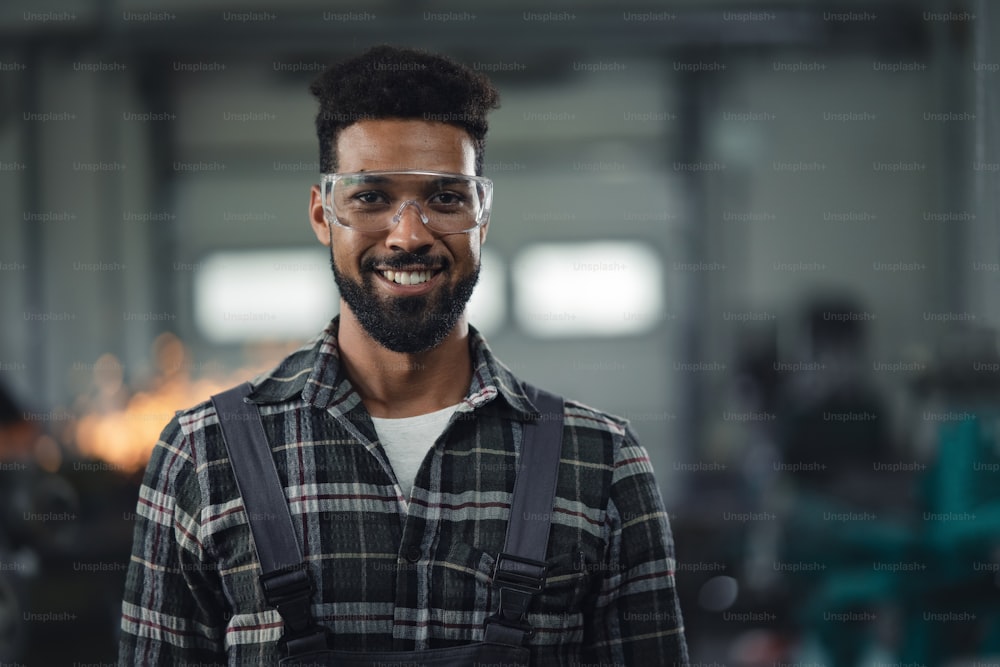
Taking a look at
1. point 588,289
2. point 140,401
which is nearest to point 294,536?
point 140,401

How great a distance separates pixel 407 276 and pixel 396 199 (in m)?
0.09

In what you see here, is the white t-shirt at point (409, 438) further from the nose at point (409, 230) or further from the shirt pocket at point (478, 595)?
the nose at point (409, 230)

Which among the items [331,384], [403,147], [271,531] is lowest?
[271,531]

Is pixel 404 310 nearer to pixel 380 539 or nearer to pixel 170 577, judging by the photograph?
pixel 380 539

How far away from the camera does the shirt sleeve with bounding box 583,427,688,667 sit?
3.81 ft

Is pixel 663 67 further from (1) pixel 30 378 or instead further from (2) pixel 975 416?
(1) pixel 30 378

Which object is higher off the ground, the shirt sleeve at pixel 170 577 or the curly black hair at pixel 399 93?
the curly black hair at pixel 399 93

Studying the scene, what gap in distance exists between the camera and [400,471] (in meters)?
1.12

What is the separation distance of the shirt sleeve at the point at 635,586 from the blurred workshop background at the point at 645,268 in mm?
1944

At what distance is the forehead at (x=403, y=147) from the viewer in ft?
3.73

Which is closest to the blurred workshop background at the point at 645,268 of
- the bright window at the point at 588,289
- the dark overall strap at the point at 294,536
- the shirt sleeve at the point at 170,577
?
the bright window at the point at 588,289


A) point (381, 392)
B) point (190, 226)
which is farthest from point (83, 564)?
point (381, 392)

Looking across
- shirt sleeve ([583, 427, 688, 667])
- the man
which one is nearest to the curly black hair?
the man

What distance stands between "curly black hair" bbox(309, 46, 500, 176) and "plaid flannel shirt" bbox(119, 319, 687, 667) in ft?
0.95
